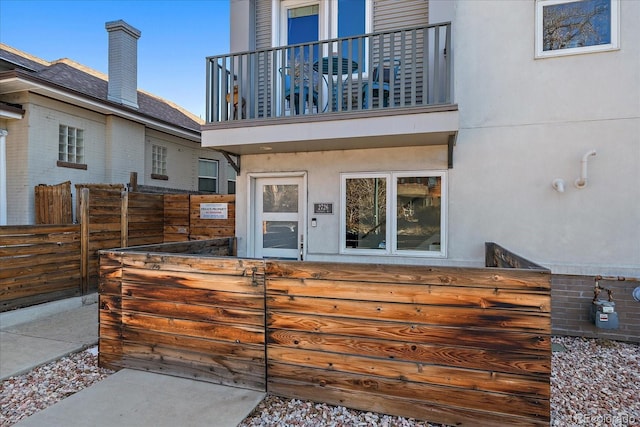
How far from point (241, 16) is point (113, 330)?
5.60 meters

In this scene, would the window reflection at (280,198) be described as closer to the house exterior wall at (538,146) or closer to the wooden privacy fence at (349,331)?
the house exterior wall at (538,146)

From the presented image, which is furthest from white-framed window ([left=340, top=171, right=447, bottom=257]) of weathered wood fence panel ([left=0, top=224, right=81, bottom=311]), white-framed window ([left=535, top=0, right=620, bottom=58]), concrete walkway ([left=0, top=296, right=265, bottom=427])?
weathered wood fence panel ([left=0, top=224, right=81, bottom=311])

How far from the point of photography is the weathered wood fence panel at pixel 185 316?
322 cm

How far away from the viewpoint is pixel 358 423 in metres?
2.82

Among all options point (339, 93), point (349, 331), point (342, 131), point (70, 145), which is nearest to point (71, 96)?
point (70, 145)

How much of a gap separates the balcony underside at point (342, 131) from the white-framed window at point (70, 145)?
5348mm

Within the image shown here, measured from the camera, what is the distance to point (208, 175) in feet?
45.5

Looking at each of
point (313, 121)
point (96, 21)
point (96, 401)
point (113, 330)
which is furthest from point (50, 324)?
point (96, 21)

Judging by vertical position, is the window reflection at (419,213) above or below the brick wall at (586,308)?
above

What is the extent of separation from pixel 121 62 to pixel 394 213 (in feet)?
32.1

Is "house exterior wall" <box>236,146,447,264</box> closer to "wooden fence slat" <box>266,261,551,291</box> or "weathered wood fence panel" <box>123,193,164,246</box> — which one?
"weathered wood fence panel" <box>123,193,164,246</box>

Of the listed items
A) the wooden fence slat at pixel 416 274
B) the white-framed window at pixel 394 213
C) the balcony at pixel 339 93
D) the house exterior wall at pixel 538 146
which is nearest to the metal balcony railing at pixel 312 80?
the balcony at pixel 339 93

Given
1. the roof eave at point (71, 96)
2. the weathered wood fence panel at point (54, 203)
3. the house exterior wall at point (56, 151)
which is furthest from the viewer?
the house exterior wall at point (56, 151)

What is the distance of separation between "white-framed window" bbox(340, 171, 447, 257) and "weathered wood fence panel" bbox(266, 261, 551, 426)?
2.79 meters
